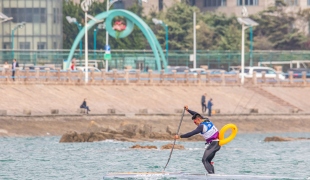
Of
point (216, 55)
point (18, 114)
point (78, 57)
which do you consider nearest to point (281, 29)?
point (216, 55)

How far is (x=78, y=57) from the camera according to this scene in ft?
302

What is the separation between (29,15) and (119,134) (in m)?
49.6

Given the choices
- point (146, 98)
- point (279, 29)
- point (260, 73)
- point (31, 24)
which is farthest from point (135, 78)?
point (279, 29)

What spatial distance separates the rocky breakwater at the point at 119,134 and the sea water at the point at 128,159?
523 mm

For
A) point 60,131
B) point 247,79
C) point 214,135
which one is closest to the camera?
point 214,135

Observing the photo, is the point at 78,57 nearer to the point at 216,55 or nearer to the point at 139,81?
the point at 216,55

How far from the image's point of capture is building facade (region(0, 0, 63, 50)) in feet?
320

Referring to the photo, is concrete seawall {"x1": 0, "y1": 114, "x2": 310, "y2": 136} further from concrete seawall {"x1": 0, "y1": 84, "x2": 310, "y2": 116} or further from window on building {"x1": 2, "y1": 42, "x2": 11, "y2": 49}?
window on building {"x1": 2, "y1": 42, "x2": 11, "y2": 49}

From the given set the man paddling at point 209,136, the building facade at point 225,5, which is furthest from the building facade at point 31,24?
the man paddling at point 209,136

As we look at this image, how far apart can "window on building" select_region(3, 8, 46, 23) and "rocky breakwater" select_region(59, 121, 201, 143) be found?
46.9 meters

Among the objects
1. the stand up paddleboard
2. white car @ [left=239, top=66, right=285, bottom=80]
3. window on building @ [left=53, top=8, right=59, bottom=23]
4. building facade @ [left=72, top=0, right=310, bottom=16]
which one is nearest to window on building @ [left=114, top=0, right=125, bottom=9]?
building facade @ [left=72, top=0, right=310, bottom=16]

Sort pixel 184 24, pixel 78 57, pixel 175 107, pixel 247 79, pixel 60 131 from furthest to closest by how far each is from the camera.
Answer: pixel 184 24
pixel 78 57
pixel 247 79
pixel 175 107
pixel 60 131

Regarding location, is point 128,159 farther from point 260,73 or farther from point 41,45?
point 41,45

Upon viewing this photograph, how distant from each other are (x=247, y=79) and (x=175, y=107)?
11.0 m
